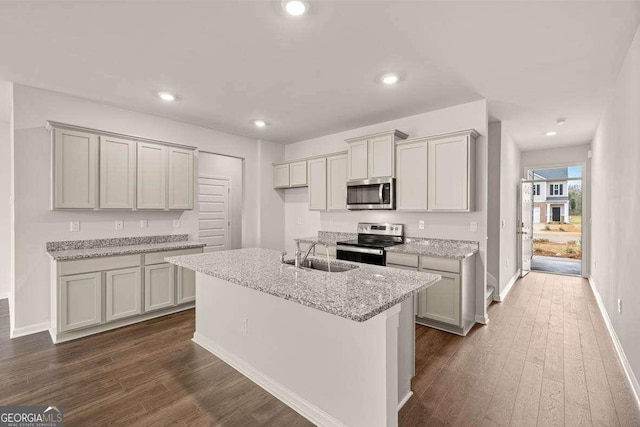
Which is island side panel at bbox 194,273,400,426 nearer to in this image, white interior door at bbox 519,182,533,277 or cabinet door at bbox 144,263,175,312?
cabinet door at bbox 144,263,175,312

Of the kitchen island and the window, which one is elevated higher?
the window

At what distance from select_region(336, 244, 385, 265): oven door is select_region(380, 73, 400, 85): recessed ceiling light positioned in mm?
1976

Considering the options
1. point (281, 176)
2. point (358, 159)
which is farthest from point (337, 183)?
point (281, 176)

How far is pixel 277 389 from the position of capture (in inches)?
87.0

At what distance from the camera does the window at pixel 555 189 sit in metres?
9.01

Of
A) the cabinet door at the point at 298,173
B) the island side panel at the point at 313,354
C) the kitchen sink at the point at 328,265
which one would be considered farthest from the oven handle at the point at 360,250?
the island side panel at the point at 313,354

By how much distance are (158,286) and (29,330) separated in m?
1.30

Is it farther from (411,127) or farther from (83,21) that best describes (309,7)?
(411,127)

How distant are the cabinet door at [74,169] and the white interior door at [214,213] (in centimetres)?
275

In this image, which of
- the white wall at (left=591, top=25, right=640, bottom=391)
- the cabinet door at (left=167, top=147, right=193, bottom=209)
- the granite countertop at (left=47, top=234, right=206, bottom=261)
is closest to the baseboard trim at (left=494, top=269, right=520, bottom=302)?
the white wall at (left=591, top=25, right=640, bottom=391)

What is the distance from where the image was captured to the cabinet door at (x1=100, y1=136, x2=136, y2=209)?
3.58 metres

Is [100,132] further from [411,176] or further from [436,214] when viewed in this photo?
[436,214]

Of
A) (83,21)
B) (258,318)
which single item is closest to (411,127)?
(258,318)

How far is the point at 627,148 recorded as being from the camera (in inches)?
103
